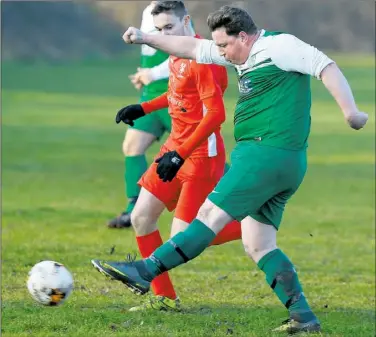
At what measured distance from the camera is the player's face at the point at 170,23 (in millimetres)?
7914

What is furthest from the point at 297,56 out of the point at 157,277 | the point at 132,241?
the point at 132,241

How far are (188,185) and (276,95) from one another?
1.35m

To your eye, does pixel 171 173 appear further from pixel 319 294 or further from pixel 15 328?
pixel 319 294

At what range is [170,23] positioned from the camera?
7.92 metres

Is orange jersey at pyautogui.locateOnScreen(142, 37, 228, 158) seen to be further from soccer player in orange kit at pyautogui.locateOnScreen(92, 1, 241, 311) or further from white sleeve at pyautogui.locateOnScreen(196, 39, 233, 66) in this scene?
white sleeve at pyautogui.locateOnScreen(196, 39, 233, 66)

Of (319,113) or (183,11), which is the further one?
(319,113)

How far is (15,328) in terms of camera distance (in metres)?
7.15

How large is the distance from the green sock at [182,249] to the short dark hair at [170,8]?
1.73m

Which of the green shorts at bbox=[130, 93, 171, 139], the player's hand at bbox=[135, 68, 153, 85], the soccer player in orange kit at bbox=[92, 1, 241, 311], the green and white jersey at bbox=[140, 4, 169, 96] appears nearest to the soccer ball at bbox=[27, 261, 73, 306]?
the soccer player in orange kit at bbox=[92, 1, 241, 311]

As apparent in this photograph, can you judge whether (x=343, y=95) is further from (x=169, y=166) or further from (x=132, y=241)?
(x=132, y=241)

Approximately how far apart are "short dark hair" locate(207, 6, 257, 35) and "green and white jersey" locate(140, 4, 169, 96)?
397 centimetres

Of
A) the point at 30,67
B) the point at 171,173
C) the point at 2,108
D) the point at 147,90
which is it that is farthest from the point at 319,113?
the point at 171,173

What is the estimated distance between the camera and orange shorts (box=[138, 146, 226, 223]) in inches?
313

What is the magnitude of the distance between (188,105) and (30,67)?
36669 mm
